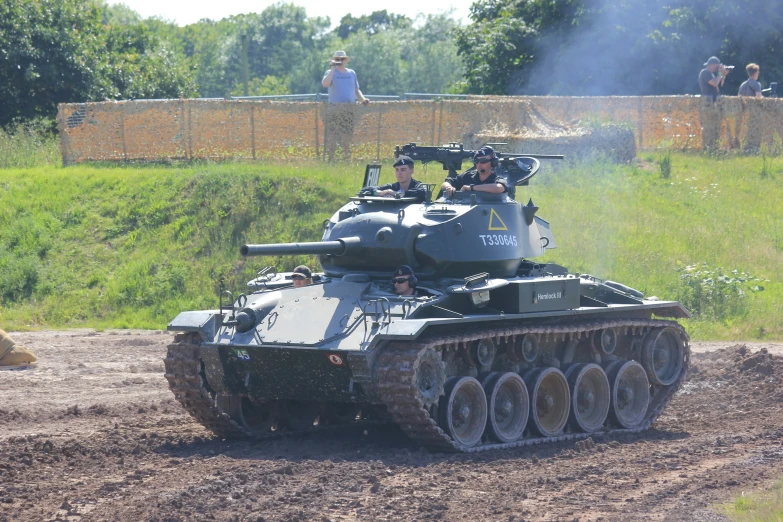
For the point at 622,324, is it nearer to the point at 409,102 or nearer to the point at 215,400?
the point at 215,400

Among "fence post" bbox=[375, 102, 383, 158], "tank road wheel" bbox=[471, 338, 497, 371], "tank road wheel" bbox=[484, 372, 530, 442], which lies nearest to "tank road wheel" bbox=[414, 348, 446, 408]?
"tank road wheel" bbox=[471, 338, 497, 371]

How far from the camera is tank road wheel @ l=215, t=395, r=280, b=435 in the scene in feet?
41.4

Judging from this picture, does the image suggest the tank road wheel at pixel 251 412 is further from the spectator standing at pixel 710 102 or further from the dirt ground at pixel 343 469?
the spectator standing at pixel 710 102

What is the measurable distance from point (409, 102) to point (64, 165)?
26.0ft

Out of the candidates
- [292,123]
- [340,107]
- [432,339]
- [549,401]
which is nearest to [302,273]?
[432,339]

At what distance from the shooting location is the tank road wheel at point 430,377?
440 inches

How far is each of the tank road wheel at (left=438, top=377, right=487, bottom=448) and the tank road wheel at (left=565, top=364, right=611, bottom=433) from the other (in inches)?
67.1

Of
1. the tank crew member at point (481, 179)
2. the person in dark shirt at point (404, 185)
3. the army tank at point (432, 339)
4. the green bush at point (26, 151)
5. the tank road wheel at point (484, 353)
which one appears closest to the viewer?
the army tank at point (432, 339)

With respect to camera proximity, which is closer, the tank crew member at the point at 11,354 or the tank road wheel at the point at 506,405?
the tank road wheel at the point at 506,405

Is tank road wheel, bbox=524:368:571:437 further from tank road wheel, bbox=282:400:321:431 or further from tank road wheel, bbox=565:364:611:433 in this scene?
tank road wheel, bbox=282:400:321:431

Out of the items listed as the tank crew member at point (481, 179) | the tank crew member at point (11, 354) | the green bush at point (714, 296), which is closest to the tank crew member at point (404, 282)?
the tank crew member at point (481, 179)

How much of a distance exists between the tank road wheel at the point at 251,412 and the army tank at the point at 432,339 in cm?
2

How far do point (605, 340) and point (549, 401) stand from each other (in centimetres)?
126

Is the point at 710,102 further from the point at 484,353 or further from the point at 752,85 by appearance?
the point at 484,353
